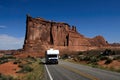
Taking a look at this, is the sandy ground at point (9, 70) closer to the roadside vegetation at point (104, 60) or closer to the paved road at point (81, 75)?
the paved road at point (81, 75)

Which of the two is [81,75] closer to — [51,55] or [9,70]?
[9,70]

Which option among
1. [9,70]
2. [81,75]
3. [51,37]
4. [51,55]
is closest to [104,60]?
[51,55]

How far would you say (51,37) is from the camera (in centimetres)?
14312

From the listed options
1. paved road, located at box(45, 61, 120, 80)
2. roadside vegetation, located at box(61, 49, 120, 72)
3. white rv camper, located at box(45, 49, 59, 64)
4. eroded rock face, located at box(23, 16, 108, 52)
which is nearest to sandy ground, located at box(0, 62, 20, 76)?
paved road, located at box(45, 61, 120, 80)

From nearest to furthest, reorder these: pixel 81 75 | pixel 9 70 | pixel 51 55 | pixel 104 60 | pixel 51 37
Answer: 1. pixel 81 75
2. pixel 9 70
3. pixel 51 55
4. pixel 104 60
5. pixel 51 37

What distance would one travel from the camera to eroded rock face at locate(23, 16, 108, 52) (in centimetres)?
13373

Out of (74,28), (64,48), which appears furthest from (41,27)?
(74,28)

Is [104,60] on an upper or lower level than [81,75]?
upper

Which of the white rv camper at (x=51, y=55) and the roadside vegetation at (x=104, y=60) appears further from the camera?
the white rv camper at (x=51, y=55)

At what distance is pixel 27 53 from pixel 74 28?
45909mm

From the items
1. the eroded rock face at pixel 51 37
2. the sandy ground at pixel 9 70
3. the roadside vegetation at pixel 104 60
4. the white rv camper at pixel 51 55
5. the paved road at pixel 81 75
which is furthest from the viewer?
the eroded rock face at pixel 51 37

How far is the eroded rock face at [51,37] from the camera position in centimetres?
13373

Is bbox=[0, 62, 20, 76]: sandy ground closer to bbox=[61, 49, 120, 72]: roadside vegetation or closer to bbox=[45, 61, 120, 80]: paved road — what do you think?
bbox=[45, 61, 120, 80]: paved road

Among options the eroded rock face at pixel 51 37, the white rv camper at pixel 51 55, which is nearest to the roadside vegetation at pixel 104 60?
the white rv camper at pixel 51 55
